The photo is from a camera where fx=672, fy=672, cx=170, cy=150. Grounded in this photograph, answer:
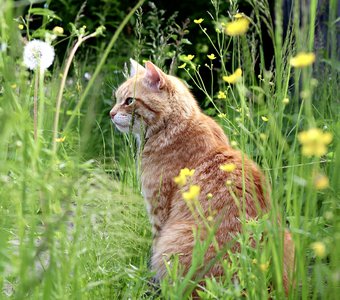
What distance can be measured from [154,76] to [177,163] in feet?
1.50

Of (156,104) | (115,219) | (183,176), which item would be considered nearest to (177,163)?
(156,104)

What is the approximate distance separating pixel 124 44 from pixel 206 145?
9.98 ft

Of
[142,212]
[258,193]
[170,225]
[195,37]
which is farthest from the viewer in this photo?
[195,37]

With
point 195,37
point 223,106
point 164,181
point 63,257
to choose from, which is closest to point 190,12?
point 195,37

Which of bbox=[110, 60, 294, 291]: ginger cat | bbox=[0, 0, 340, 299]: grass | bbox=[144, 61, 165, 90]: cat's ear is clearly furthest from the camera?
bbox=[144, 61, 165, 90]: cat's ear

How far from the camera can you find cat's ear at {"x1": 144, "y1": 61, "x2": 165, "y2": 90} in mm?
3039

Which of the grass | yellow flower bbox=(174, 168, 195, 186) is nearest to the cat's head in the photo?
the grass

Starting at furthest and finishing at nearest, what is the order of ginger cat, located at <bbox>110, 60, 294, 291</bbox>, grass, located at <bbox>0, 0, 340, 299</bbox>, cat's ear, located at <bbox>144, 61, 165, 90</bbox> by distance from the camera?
cat's ear, located at <bbox>144, 61, 165, 90</bbox> → ginger cat, located at <bbox>110, 60, 294, 291</bbox> → grass, located at <bbox>0, 0, 340, 299</bbox>

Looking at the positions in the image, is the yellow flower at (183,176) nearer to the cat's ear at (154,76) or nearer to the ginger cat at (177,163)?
the ginger cat at (177,163)

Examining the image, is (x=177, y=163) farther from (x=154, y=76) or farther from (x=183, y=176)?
(x=183, y=176)

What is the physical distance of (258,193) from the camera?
7.93ft

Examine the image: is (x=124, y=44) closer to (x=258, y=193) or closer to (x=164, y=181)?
(x=164, y=181)

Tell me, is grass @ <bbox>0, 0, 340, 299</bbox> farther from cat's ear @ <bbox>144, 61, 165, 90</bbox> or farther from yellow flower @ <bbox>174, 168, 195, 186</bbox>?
cat's ear @ <bbox>144, 61, 165, 90</bbox>

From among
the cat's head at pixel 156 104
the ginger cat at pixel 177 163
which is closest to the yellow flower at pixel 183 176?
the ginger cat at pixel 177 163
